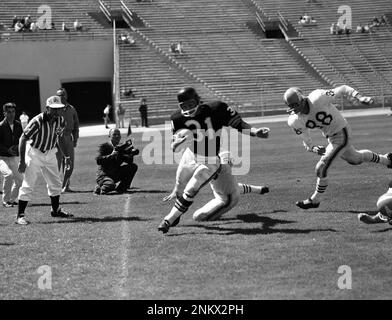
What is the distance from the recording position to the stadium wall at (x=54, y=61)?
40469 millimetres

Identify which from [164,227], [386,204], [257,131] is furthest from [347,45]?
[164,227]

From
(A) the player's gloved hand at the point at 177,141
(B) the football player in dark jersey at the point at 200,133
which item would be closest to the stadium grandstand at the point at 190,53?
(B) the football player in dark jersey at the point at 200,133

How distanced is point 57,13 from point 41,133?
35.4 meters

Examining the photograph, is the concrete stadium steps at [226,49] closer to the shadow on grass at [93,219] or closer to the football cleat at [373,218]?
the shadow on grass at [93,219]

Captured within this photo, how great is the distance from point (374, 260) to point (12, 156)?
7.43m

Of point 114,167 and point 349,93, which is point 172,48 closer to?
point 114,167

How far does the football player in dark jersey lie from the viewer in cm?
863

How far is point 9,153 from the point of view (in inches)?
471

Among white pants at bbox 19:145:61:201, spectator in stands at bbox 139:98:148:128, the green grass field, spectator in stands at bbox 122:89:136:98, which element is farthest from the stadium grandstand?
white pants at bbox 19:145:61:201

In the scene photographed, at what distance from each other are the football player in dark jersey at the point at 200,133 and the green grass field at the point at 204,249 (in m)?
0.41

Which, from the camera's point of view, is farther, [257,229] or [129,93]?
[129,93]

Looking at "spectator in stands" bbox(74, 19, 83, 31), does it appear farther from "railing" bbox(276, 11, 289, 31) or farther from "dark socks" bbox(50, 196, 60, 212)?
"dark socks" bbox(50, 196, 60, 212)

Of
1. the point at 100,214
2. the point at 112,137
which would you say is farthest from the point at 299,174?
the point at 100,214
